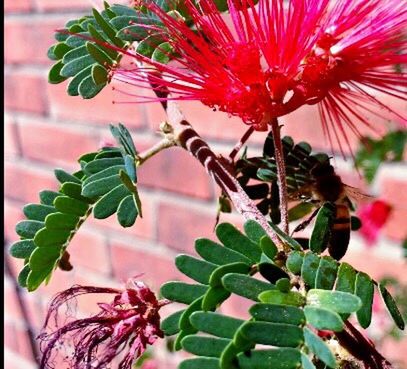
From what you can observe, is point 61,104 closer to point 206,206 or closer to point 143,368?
point 206,206

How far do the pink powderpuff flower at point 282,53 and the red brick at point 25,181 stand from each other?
0.97m

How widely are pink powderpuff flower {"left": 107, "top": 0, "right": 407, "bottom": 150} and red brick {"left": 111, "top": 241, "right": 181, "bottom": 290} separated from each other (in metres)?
0.82

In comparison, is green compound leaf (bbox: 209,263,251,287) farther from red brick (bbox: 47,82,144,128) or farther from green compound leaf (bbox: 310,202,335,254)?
red brick (bbox: 47,82,144,128)

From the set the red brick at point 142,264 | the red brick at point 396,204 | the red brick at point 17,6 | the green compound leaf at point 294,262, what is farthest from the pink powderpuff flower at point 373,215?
the red brick at point 17,6

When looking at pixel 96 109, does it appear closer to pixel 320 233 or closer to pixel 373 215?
pixel 373 215

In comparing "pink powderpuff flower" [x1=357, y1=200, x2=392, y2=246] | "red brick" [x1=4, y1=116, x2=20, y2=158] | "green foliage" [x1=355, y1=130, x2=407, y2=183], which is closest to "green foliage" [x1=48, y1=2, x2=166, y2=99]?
"green foliage" [x1=355, y1=130, x2=407, y2=183]

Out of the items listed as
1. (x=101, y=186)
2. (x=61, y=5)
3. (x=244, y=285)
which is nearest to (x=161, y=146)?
(x=101, y=186)

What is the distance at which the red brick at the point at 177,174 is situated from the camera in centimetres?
111

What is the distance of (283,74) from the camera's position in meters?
0.37

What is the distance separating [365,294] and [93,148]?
935 millimetres

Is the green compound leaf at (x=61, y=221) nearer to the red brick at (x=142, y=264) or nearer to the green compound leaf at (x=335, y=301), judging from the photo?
the green compound leaf at (x=335, y=301)

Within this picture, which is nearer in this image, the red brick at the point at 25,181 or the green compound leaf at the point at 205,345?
the green compound leaf at the point at 205,345

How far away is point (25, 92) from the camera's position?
4.43 ft

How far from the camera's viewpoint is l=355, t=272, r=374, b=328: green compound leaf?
12.6 inches
